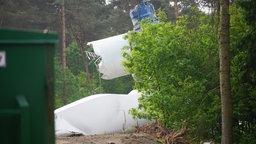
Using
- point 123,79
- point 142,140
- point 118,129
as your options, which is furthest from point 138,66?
point 123,79

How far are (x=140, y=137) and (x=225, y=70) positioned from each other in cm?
291

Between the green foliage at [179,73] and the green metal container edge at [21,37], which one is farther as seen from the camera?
the green foliage at [179,73]

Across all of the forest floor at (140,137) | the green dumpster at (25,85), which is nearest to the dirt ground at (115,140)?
the forest floor at (140,137)

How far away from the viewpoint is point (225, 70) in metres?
10.3

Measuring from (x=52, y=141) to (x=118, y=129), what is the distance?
18.3m

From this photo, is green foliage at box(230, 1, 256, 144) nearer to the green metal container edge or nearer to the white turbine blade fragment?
the green metal container edge

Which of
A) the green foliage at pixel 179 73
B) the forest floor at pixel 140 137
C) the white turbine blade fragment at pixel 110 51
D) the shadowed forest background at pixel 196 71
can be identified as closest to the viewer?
the forest floor at pixel 140 137

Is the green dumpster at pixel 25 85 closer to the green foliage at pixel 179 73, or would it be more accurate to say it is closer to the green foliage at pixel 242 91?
the green foliage at pixel 242 91

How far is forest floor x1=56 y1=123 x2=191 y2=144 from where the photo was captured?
10742mm

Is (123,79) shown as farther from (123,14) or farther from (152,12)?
(152,12)

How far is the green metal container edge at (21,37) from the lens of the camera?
9.14 ft

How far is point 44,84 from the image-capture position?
9.59 feet

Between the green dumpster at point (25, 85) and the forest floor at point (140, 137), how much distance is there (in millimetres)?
7635

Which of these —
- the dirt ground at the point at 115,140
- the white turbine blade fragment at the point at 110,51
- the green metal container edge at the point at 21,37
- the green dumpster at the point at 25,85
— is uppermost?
the white turbine blade fragment at the point at 110,51
